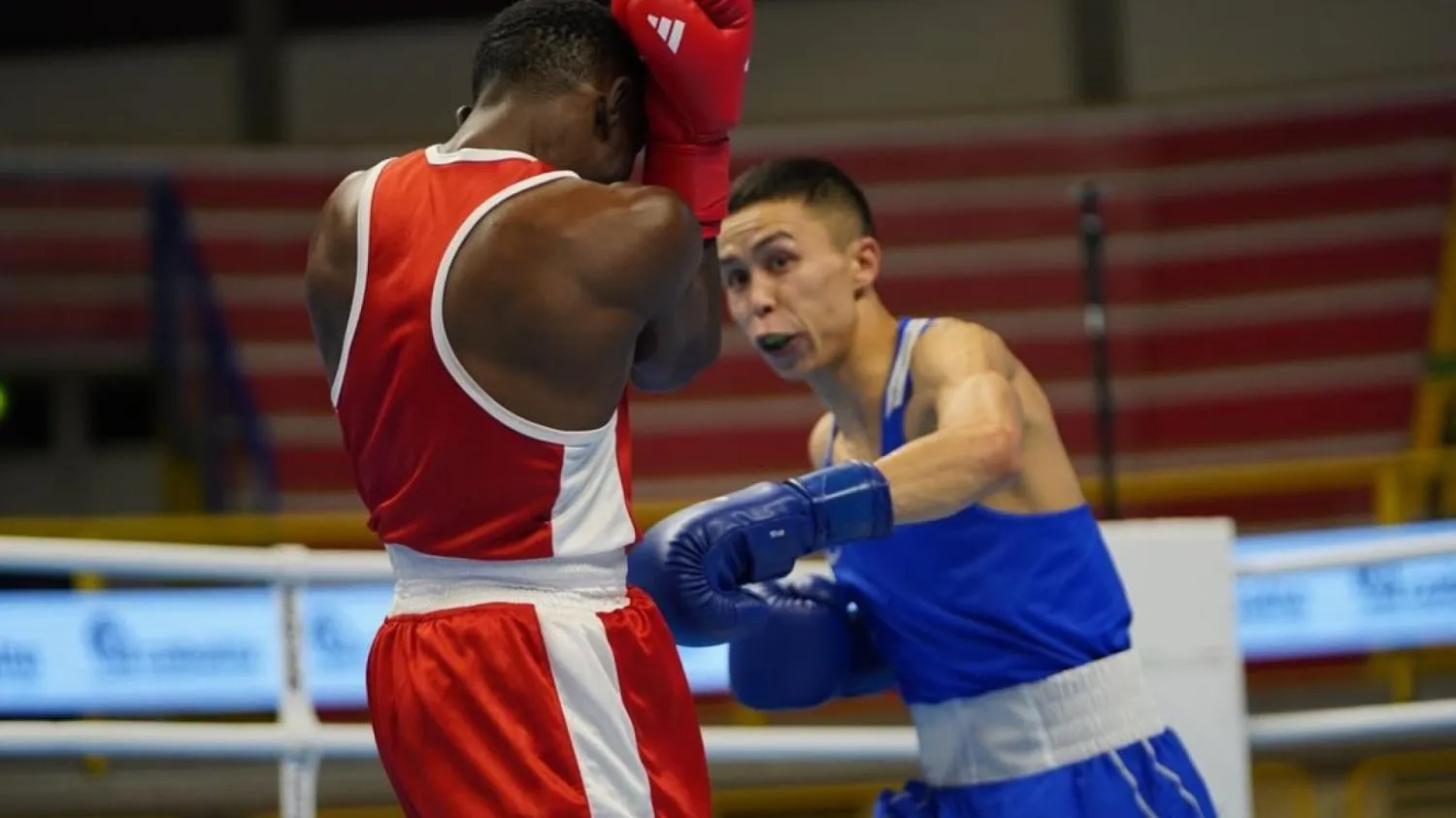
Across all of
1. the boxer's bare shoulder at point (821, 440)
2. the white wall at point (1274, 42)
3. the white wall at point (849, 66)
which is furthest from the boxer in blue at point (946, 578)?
the white wall at point (1274, 42)

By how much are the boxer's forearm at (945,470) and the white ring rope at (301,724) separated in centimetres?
80

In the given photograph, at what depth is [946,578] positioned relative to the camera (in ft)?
7.79

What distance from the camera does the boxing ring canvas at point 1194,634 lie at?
9.00 feet

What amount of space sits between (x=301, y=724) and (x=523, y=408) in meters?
1.22

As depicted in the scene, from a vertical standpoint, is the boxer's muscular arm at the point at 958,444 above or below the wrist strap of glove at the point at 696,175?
below

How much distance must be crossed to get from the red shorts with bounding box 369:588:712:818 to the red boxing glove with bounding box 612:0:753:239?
0.46 meters

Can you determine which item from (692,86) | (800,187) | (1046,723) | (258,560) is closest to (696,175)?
(692,86)

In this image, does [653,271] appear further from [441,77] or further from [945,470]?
[441,77]

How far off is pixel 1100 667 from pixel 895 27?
18.0ft

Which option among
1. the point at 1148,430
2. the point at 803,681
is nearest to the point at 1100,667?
the point at 803,681

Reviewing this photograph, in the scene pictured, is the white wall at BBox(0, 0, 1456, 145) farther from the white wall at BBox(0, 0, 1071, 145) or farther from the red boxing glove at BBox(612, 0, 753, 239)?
the red boxing glove at BBox(612, 0, 753, 239)

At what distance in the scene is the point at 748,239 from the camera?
2465mm

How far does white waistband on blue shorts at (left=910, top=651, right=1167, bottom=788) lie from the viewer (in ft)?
7.68

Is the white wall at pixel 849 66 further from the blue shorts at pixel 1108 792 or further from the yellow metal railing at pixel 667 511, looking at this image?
the blue shorts at pixel 1108 792
